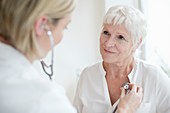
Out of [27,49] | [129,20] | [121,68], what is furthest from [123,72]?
[27,49]

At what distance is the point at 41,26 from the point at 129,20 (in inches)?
36.7

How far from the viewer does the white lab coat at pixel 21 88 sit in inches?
28.3

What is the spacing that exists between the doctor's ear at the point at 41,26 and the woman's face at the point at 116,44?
2.95 ft

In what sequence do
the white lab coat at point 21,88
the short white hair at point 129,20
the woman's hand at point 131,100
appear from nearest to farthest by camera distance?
the white lab coat at point 21,88 → the woman's hand at point 131,100 → the short white hair at point 129,20

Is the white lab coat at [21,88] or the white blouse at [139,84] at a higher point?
the white lab coat at [21,88]

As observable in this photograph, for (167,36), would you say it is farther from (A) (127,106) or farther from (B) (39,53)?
(B) (39,53)

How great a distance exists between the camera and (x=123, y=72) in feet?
5.65

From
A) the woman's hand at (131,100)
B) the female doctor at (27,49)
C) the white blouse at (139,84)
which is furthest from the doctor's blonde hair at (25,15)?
the white blouse at (139,84)

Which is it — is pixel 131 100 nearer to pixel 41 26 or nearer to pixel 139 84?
pixel 139 84

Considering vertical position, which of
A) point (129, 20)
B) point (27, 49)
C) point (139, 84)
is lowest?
point (139, 84)

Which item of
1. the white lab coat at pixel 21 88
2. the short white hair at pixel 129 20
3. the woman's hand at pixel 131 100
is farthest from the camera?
the short white hair at pixel 129 20

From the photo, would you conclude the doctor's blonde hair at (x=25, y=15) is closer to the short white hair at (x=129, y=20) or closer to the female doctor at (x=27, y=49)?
the female doctor at (x=27, y=49)

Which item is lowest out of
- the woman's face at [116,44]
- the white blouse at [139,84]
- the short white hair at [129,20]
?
the white blouse at [139,84]

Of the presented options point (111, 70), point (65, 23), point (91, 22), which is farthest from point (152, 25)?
point (65, 23)
